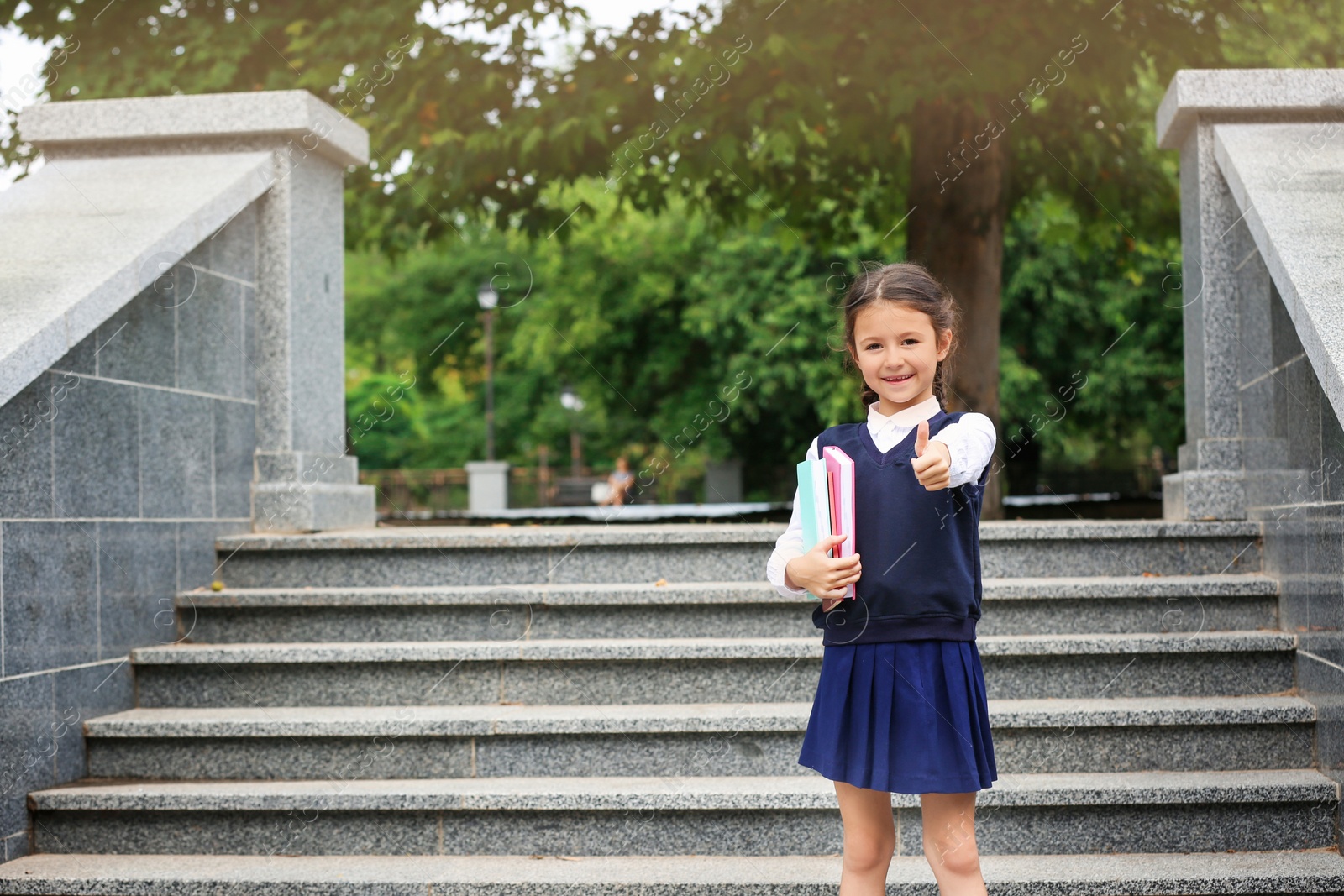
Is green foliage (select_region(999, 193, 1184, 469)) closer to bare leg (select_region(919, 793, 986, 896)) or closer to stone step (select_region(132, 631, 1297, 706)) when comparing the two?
stone step (select_region(132, 631, 1297, 706))

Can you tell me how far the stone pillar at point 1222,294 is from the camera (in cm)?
480

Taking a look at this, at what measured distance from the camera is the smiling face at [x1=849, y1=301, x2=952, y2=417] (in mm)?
2498

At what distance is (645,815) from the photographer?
3.74m

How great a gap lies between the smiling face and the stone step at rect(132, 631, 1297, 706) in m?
1.84

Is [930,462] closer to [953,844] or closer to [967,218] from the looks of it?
[953,844]

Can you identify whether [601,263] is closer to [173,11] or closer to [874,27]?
[173,11]

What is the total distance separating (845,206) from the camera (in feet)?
32.2

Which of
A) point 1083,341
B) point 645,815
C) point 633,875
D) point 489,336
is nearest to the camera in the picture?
point 633,875

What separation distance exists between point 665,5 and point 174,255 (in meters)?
4.68

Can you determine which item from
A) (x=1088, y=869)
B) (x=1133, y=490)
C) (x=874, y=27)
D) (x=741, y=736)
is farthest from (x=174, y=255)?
(x=1133, y=490)

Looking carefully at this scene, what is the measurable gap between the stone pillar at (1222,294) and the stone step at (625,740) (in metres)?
1.14

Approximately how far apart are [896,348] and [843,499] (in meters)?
0.35

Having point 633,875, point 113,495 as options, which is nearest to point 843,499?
point 633,875

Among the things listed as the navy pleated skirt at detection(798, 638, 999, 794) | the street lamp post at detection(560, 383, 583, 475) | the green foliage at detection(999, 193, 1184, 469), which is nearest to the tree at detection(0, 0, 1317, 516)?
the navy pleated skirt at detection(798, 638, 999, 794)
